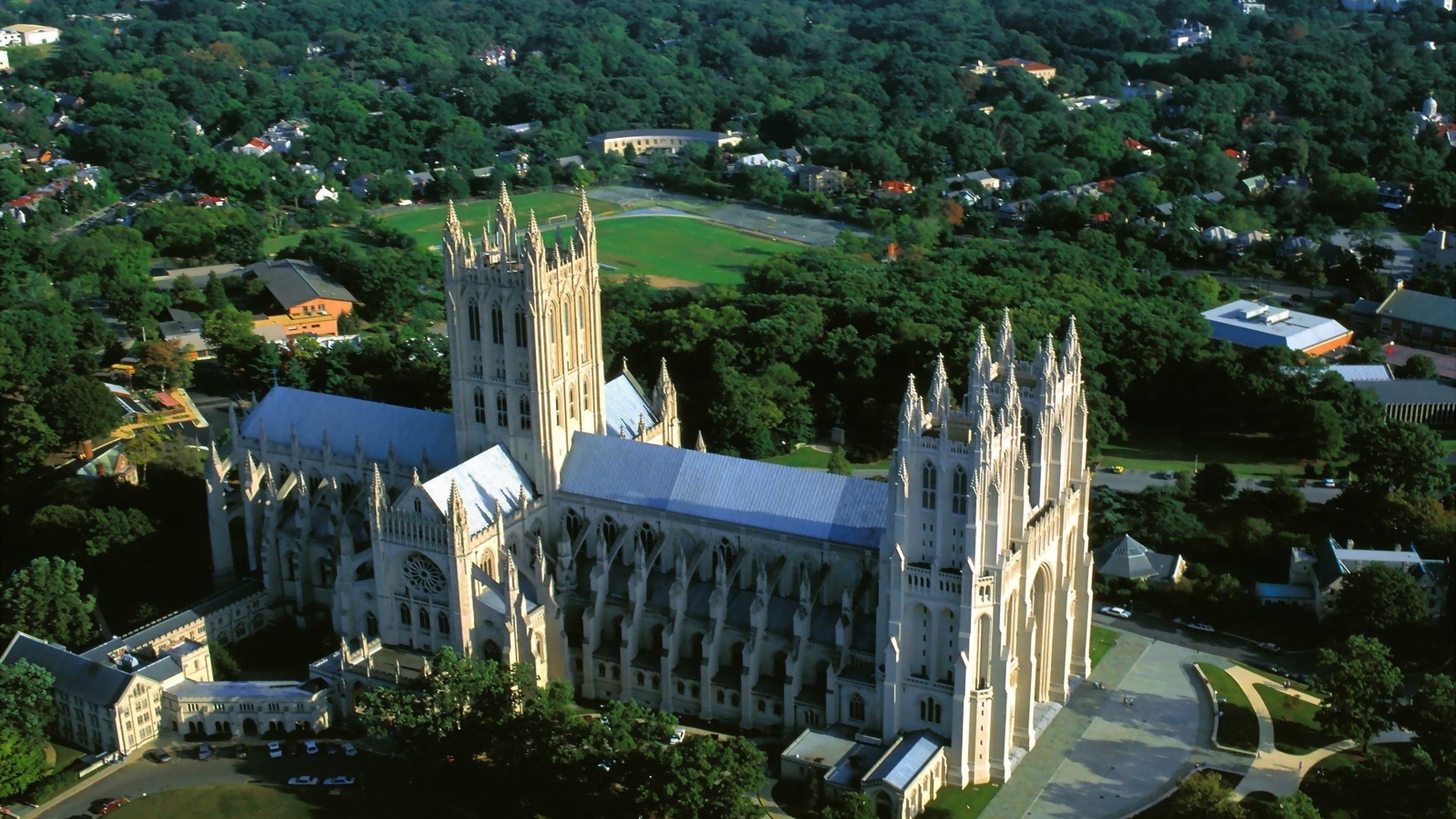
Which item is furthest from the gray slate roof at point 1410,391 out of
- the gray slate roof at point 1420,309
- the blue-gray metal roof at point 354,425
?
the blue-gray metal roof at point 354,425

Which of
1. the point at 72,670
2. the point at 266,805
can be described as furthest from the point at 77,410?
the point at 266,805

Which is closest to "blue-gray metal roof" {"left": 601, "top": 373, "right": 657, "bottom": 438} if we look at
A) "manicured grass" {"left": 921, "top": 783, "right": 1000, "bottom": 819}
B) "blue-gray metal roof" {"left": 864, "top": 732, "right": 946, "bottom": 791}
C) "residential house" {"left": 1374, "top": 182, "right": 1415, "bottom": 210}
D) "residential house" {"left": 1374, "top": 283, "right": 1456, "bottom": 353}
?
"blue-gray metal roof" {"left": 864, "top": 732, "right": 946, "bottom": 791}

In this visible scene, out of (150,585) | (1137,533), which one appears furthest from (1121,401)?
(150,585)

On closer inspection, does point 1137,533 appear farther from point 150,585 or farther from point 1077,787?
point 150,585

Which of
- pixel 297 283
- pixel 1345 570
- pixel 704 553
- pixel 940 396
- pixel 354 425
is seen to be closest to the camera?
pixel 940 396

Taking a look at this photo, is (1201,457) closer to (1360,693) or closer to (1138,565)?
(1138,565)

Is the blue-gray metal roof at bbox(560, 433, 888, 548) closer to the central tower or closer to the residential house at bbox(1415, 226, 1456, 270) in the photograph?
the central tower
